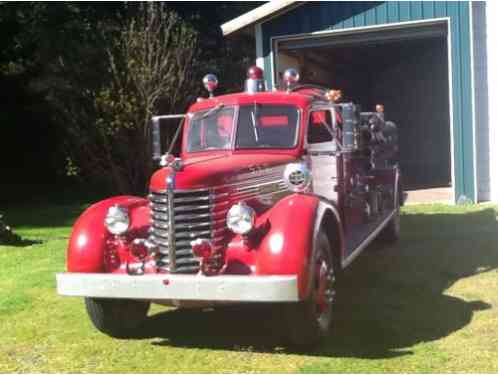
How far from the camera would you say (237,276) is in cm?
491

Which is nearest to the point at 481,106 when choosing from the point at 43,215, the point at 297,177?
the point at 297,177

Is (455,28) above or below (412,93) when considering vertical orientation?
above

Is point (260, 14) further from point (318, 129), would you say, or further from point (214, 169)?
point (214, 169)

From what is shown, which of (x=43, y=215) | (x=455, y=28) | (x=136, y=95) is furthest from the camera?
(x=136, y=95)

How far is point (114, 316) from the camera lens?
19.2 feet

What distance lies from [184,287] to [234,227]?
59cm

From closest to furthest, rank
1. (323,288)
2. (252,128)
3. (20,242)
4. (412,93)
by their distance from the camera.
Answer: (323,288) → (252,128) → (20,242) → (412,93)

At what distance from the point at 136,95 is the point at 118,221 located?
35.2 feet

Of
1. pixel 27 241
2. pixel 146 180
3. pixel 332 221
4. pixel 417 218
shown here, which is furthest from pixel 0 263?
pixel 146 180

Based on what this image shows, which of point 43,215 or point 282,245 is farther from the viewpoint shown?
point 43,215

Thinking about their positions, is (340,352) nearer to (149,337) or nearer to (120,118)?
(149,337)

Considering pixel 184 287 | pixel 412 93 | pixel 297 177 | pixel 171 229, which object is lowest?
pixel 184 287

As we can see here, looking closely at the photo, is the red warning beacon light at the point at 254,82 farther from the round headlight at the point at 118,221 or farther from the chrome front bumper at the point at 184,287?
the chrome front bumper at the point at 184,287

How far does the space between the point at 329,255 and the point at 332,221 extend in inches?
14.4
